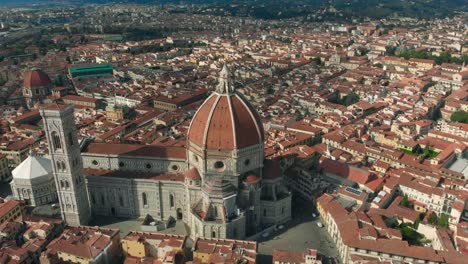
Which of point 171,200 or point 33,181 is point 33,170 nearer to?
point 33,181

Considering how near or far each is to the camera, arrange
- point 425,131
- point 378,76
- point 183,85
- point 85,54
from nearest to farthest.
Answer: point 425,131, point 183,85, point 378,76, point 85,54

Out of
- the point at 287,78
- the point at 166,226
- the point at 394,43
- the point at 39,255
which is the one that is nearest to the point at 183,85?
the point at 287,78

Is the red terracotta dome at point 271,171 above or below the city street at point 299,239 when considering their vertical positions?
above

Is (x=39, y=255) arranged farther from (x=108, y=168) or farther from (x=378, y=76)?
(x=378, y=76)

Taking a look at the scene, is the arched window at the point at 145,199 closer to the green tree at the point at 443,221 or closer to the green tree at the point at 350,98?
the green tree at the point at 443,221

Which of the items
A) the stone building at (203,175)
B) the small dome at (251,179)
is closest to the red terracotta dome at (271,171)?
the stone building at (203,175)

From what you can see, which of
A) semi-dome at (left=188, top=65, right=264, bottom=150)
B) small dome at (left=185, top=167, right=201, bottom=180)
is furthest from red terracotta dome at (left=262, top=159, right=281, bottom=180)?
small dome at (left=185, top=167, right=201, bottom=180)

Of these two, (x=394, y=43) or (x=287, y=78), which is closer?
(x=287, y=78)
